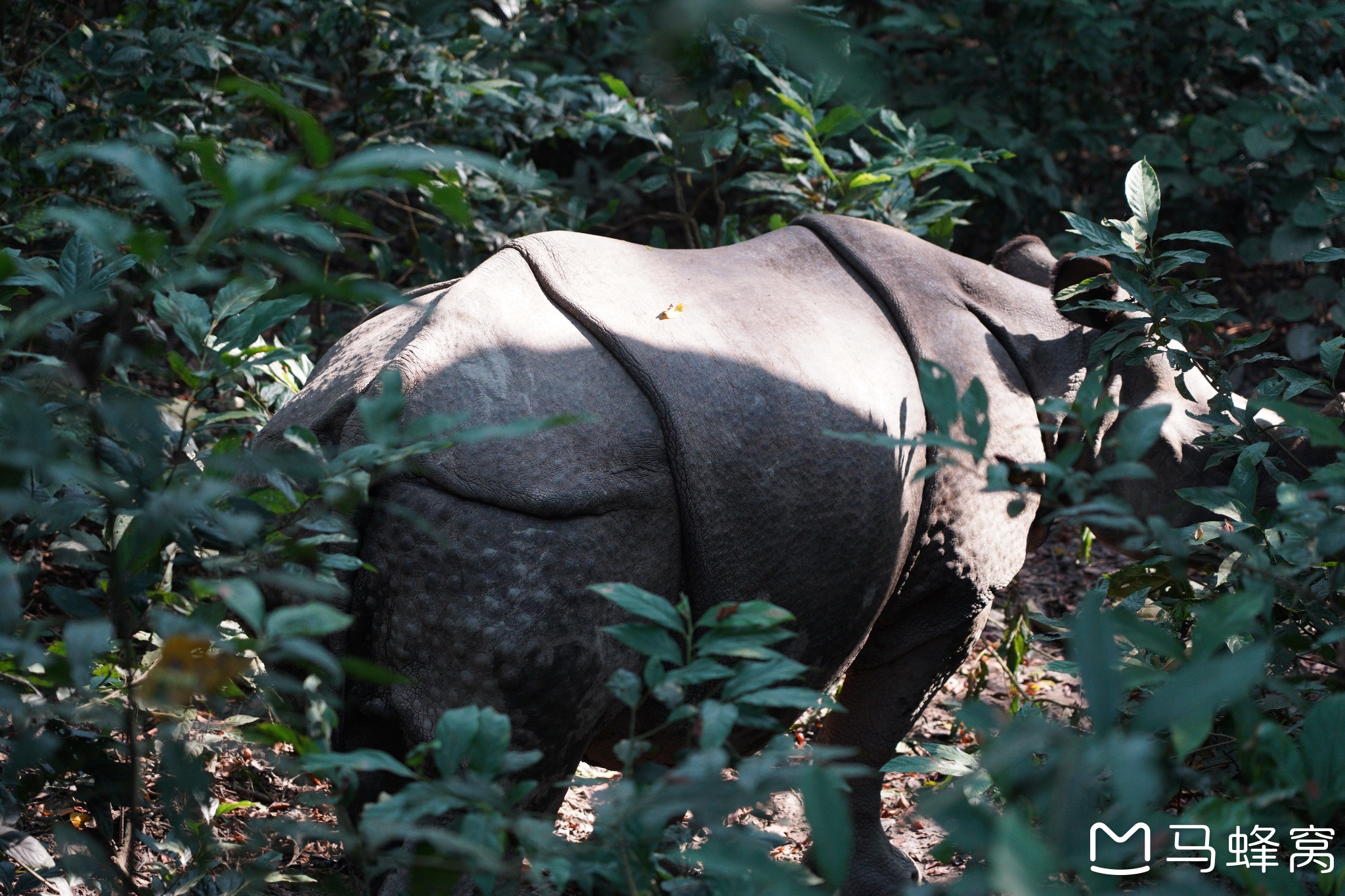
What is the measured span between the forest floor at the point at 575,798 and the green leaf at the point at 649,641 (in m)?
0.26

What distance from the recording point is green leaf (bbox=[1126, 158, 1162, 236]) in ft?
8.83

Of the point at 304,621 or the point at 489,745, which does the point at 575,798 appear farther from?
the point at 304,621

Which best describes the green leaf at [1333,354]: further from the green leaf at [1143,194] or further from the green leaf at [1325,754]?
the green leaf at [1325,754]

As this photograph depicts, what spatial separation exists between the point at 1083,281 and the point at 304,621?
2.41m

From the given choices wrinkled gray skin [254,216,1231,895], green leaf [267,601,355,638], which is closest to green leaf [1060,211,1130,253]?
wrinkled gray skin [254,216,1231,895]

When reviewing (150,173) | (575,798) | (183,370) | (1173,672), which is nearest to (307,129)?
(150,173)

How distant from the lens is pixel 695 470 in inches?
86.1

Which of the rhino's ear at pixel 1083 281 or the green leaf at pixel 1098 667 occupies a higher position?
the green leaf at pixel 1098 667

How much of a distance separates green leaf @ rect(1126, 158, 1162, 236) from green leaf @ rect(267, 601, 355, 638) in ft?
7.40

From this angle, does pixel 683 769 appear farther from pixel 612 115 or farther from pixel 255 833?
pixel 612 115

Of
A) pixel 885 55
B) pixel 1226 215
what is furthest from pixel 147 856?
pixel 1226 215

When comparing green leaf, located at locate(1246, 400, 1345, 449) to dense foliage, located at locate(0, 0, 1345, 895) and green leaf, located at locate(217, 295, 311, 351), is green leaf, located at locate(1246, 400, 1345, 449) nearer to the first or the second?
dense foliage, located at locate(0, 0, 1345, 895)

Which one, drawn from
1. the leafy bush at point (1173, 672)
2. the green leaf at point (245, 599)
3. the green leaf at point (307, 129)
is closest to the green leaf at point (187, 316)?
the green leaf at point (307, 129)

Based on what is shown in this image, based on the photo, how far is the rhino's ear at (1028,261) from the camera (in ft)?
10.7
